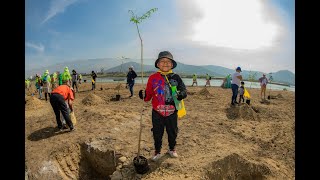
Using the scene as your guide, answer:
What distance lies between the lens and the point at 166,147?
25.3ft

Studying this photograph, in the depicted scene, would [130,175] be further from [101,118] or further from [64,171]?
[101,118]

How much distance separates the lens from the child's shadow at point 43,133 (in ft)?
29.7

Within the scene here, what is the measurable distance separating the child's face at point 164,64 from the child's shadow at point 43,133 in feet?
16.9

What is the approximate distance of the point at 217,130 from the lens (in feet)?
30.8

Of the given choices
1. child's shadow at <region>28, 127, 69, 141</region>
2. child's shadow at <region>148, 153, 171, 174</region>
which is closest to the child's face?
child's shadow at <region>148, 153, 171, 174</region>

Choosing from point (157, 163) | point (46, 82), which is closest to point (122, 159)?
point (157, 163)

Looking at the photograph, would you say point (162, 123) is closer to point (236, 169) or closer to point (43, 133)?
point (236, 169)

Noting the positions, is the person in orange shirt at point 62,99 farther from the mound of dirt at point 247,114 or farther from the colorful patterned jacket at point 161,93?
the mound of dirt at point 247,114

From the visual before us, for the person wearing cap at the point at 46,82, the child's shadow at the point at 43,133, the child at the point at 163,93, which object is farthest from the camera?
the person wearing cap at the point at 46,82

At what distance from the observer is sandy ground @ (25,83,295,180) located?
20.5ft

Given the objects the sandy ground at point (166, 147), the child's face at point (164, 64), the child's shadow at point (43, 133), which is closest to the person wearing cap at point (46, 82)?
the sandy ground at point (166, 147)

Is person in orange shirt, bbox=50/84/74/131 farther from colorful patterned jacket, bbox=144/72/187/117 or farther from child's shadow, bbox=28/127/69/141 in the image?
colorful patterned jacket, bbox=144/72/187/117
